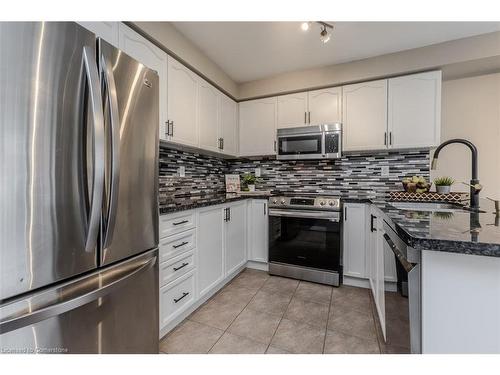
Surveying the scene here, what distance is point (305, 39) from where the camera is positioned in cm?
214

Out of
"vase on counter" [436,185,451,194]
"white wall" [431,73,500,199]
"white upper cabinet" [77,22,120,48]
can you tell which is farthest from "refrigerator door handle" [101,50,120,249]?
"white wall" [431,73,500,199]

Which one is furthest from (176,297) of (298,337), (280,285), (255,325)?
(280,285)

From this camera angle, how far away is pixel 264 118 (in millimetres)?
2973

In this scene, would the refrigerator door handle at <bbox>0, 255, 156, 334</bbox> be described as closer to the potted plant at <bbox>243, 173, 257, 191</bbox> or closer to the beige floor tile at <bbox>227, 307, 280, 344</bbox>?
the beige floor tile at <bbox>227, 307, 280, 344</bbox>

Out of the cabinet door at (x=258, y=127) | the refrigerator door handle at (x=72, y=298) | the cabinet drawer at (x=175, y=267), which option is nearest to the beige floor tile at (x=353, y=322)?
the cabinet drawer at (x=175, y=267)

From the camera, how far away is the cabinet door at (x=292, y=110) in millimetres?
2768

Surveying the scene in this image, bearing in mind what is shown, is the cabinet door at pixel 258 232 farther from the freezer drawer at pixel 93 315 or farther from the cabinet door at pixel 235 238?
the freezer drawer at pixel 93 315

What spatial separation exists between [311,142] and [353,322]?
1773 millimetres

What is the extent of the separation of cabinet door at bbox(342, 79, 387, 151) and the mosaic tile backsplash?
0.29 metres

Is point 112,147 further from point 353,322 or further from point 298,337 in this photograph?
point 353,322

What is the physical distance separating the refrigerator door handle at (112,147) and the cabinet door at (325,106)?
223 centimetres
